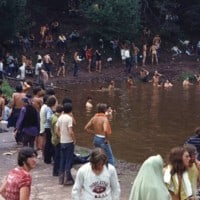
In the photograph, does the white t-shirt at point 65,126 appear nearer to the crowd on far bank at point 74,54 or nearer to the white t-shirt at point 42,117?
the white t-shirt at point 42,117

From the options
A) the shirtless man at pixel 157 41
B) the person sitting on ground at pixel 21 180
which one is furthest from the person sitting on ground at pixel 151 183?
the shirtless man at pixel 157 41

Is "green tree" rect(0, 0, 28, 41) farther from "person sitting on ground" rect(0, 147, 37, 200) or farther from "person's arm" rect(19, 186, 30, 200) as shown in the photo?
"person's arm" rect(19, 186, 30, 200)

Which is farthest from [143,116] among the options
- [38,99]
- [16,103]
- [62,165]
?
[62,165]

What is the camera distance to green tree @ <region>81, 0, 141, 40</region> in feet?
130

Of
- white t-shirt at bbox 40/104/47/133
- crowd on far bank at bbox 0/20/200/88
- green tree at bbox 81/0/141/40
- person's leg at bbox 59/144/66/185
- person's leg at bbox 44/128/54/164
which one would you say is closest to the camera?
person's leg at bbox 59/144/66/185

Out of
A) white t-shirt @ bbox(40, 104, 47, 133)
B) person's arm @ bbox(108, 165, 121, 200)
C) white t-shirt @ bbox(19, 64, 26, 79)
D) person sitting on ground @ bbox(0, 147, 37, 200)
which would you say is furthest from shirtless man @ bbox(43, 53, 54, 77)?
person sitting on ground @ bbox(0, 147, 37, 200)

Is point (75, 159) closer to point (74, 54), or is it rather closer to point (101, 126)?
point (101, 126)

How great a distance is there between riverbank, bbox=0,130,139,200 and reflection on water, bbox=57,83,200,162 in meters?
2.61

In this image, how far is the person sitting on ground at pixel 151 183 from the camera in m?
6.71

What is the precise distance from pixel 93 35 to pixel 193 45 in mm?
8210

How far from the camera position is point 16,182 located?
665cm

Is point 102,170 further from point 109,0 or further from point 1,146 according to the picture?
point 109,0

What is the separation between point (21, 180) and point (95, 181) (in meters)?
1.03

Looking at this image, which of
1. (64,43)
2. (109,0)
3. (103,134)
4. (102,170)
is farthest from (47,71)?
(102,170)
